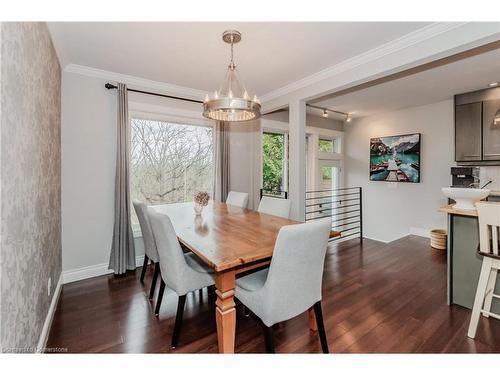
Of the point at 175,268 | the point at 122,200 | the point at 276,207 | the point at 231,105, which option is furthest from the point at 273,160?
the point at 175,268

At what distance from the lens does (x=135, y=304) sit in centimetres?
229

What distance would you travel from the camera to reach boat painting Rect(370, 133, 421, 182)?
4.34 m

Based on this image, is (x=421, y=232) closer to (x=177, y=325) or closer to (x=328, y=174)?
(x=328, y=174)

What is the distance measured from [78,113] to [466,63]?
14.4 ft

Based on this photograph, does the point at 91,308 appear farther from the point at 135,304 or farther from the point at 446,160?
the point at 446,160

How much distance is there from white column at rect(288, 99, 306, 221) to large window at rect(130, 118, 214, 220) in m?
1.30

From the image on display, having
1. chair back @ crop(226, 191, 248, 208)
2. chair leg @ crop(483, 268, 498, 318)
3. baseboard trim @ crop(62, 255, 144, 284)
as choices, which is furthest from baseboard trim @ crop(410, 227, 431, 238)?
baseboard trim @ crop(62, 255, 144, 284)

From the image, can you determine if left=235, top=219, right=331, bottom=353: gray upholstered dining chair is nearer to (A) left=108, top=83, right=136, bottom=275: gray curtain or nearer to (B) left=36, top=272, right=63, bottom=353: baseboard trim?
(B) left=36, top=272, right=63, bottom=353: baseboard trim

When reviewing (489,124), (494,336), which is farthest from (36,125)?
(489,124)

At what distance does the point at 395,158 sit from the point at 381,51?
2.80 metres

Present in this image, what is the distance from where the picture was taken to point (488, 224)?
1.74 meters

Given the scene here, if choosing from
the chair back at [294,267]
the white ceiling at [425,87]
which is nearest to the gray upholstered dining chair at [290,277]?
the chair back at [294,267]

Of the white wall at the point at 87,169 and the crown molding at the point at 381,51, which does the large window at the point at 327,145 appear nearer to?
the crown molding at the point at 381,51
